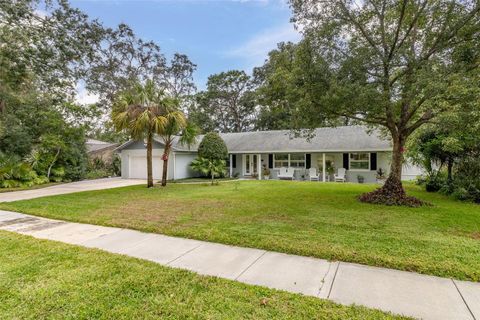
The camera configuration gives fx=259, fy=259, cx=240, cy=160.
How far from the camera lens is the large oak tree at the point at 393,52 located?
729 cm

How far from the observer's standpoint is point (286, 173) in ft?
59.2

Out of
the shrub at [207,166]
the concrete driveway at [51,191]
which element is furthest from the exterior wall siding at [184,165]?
the concrete driveway at [51,191]

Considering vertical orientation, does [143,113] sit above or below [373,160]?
above

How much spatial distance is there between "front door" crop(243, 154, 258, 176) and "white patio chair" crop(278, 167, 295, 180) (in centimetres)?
235

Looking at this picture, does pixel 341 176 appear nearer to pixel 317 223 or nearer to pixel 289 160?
pixel 289 160

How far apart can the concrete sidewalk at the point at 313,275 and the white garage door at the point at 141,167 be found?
14.2m

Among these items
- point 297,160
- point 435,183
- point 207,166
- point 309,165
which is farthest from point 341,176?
point 207,166

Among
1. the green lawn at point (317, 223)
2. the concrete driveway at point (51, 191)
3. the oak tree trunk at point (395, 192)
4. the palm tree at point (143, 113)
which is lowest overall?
the green lawn at point (317, 223)

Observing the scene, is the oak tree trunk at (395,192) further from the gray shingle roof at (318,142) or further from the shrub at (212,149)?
the shrub at (212,149)

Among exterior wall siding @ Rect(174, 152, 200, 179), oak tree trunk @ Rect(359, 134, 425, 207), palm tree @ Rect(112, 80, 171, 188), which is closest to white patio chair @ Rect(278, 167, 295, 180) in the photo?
exterior wall siding @ Rect(174, 152, 200, 179)

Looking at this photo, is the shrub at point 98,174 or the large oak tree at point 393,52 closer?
the large oak tree at point 393,52

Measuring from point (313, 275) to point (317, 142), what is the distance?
14982 millimetres

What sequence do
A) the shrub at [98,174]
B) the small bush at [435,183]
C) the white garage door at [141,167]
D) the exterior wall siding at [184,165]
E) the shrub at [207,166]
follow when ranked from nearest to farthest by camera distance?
the small bush at [435,183] < the shrub at [207,166] < the exterior wall siding at [184,165] < the white garage door at [141,167] < the shrub at [98,174]

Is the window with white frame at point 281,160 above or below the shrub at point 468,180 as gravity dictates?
above
